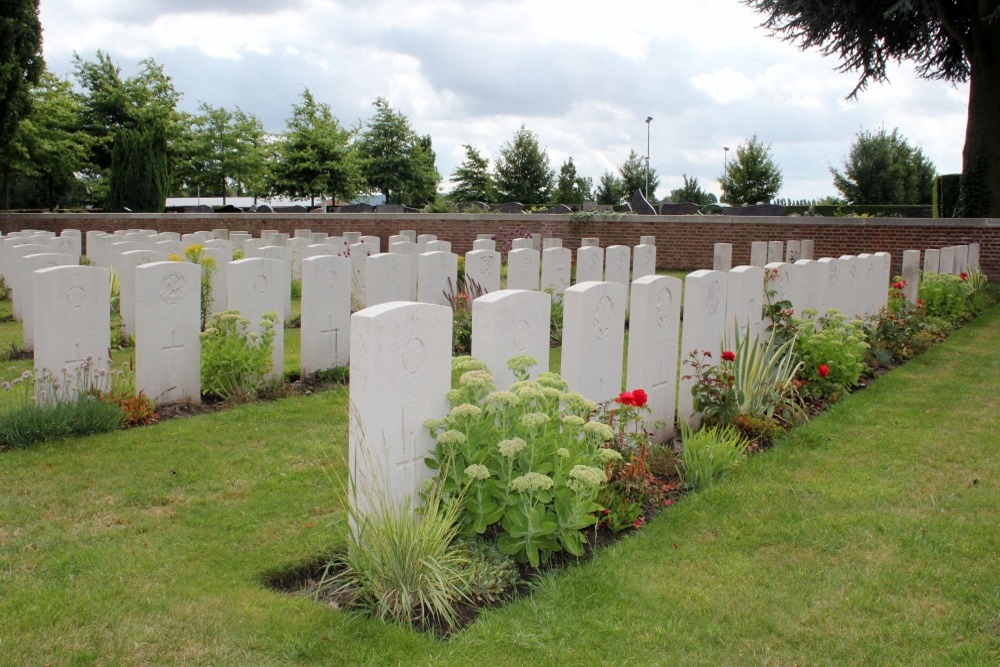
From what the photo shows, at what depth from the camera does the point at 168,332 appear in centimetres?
657

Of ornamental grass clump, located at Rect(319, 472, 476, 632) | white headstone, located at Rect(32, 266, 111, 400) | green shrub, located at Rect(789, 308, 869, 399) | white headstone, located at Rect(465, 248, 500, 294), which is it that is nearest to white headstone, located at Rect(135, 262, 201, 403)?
white headstone, located at Rect(32, 266, 111, 400)

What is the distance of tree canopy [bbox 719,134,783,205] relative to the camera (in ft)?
157

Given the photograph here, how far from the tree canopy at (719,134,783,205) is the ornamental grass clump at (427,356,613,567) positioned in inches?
1809

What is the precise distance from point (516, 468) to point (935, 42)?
22.6 m

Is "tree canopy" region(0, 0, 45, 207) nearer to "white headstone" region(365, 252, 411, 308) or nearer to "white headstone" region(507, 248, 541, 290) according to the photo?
"white headstone" region(507, 248, 541, 290)

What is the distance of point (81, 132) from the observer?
112 feet

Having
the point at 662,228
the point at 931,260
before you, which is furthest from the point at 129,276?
the point at 662,228

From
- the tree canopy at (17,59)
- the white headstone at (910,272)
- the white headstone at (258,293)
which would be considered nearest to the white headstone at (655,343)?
the white headstone at (258,293)

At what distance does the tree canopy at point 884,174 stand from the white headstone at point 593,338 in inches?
1741

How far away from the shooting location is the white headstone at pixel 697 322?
6195 millimetres

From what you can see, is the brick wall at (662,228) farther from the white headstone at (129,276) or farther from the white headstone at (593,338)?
the white headstone at (593,338)

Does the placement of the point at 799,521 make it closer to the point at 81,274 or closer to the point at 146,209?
the point at 81,274

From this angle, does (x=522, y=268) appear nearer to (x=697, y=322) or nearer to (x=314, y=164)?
(x=697, y=322)

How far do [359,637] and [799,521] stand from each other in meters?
2.37
